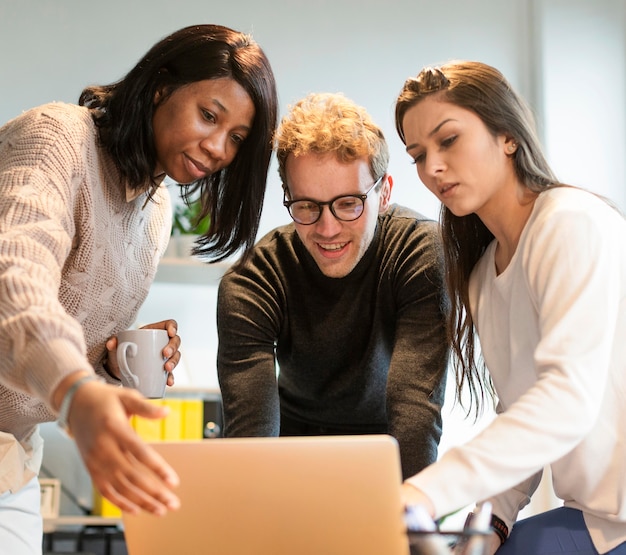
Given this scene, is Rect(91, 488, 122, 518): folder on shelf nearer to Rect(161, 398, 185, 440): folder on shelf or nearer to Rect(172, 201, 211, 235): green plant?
Rect(161, 398, 185, 440): folder on shelf

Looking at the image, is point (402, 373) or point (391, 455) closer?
point (391, 455)

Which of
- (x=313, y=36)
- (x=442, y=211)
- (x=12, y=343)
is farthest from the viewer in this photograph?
(x=313, y=36)

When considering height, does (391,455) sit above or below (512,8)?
below

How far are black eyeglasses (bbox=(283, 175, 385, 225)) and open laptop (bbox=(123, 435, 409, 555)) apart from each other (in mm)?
759

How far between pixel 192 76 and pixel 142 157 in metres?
0.16

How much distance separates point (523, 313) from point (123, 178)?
0.68 m

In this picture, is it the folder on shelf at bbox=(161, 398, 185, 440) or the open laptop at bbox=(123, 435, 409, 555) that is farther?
the folder on shelf at bbox=(161, 398, 185, 440)

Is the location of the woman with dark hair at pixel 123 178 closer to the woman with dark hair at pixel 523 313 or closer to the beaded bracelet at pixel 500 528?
the woman with dark hair at pixel 523 313

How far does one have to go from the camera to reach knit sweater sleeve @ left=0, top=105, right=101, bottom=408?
826mm

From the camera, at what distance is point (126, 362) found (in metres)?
1.39

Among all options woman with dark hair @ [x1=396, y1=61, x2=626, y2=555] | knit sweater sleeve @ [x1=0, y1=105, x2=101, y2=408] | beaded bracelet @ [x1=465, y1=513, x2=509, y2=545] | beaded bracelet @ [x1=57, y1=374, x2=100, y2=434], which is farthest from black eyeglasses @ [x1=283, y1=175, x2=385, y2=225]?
beaded bracelet @ [x1=57, y1=374, x2=100, y2=434]

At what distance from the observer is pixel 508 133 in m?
1.38

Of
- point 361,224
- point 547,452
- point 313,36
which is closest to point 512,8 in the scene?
point 313,36

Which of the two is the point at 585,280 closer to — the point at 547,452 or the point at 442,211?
the point at 547,452
